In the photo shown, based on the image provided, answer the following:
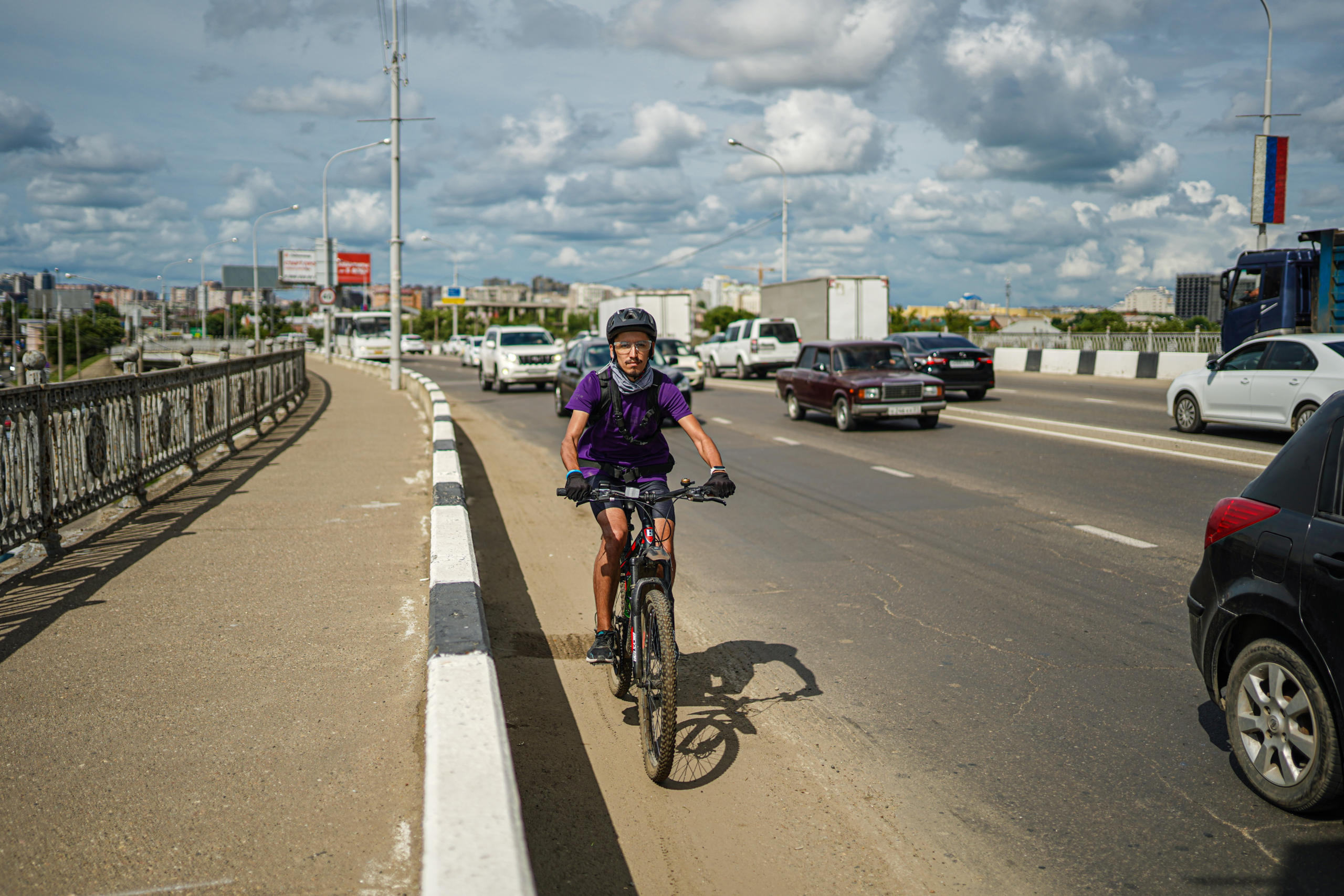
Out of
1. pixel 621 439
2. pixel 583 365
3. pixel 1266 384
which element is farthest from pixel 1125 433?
pixel 621 439

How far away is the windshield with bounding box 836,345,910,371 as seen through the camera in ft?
63.0

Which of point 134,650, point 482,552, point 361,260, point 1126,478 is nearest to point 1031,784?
point 134,650

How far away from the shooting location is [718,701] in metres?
5.01

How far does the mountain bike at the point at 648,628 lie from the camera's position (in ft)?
13.3

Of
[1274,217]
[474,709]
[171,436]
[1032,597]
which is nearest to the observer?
[474,709]

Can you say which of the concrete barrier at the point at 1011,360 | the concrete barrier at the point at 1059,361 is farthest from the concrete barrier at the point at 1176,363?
the concrete barrier at the point at 1011,360

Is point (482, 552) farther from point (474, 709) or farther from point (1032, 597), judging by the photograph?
point (474, 709)

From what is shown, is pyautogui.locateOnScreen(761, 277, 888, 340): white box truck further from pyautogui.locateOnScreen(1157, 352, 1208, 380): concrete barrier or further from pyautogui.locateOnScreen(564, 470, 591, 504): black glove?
pyautogui.locateOnScreen(564, 470, 591, 504): black glove

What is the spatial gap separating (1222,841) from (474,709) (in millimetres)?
2536

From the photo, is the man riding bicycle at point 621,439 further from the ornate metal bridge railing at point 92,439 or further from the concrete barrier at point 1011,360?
the concrete barrier at point 1011,360

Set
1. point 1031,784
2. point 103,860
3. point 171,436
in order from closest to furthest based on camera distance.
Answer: point 103,860 < point 1031,784 < point 171,436

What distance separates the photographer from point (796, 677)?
17.7 feet

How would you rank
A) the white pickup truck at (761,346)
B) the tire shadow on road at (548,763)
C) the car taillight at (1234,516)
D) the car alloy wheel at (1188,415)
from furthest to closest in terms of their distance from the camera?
the white pickup truck at (761,346) < the car alloy wheel at (1188,415) < the car taillight at (1234,516) < the tire shadow on road at (548,763)

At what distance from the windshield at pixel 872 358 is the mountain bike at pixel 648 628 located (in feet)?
48.4
